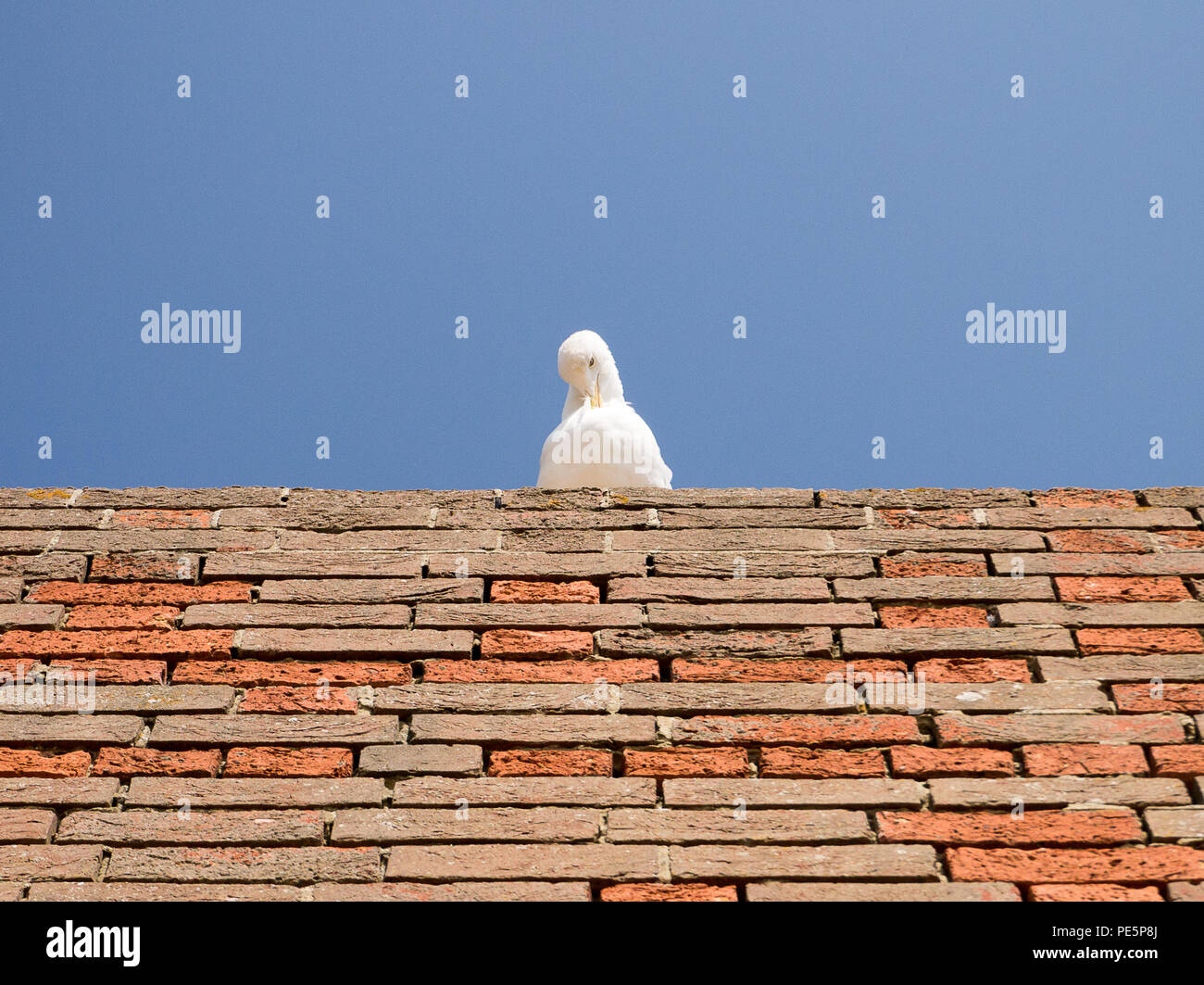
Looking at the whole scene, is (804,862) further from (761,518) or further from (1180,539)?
(1180,539)

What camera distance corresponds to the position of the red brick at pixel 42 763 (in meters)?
2.59

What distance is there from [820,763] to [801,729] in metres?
0.08

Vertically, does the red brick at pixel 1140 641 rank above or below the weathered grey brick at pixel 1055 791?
above

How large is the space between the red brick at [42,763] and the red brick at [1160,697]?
1.99 m

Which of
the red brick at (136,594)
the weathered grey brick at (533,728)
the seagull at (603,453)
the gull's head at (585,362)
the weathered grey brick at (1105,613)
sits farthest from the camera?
the gull's head at (585,362)

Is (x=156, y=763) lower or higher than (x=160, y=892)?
higher

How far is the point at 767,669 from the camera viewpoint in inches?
109

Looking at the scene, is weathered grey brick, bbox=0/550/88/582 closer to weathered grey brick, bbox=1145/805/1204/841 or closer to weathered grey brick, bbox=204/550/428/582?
weathered grey brick, bbox=204/550/428/582

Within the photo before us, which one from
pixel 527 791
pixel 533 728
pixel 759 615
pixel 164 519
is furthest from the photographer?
pixel 164 519

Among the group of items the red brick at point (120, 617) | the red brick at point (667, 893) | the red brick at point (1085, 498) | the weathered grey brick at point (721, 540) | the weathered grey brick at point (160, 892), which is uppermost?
the red brick at point (1085, 498)

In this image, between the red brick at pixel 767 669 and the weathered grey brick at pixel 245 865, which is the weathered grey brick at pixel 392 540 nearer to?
the red brick at pixel 767 669

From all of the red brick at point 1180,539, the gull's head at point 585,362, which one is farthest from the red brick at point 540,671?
the gull's head at point 585,362

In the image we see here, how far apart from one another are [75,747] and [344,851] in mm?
614

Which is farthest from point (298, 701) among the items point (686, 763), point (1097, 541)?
point (1097, 541)
